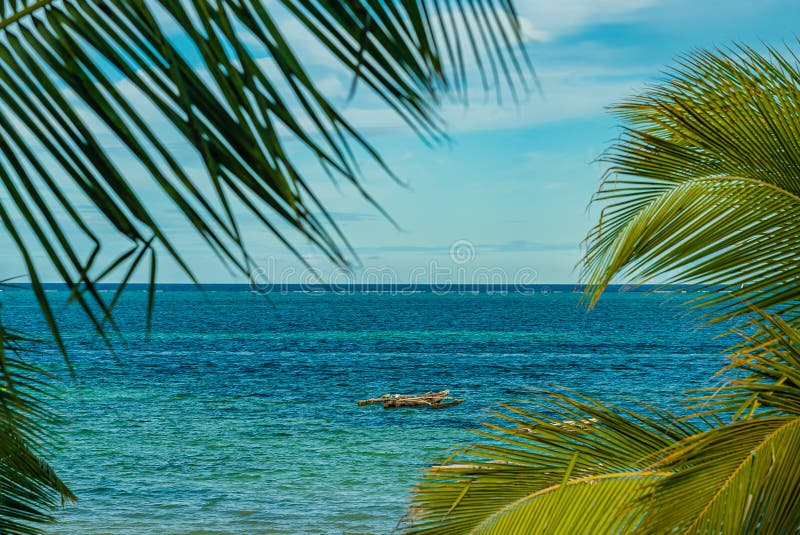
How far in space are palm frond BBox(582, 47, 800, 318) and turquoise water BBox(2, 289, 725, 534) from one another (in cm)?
30

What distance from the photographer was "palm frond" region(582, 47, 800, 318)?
10.5 feet

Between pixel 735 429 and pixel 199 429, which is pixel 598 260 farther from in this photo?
pixel 199 429

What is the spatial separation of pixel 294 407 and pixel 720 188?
30403 mm

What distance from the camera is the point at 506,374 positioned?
42.6m

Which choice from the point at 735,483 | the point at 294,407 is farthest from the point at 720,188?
the point at 294,407

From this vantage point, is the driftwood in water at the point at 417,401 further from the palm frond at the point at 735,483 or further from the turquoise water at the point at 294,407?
the palm frond at the point at 735,483

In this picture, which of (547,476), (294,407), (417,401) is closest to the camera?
(547,476)

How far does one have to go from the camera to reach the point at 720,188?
342cm

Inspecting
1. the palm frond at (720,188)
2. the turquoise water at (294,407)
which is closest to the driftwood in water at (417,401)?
the turquoise water at (294,407)

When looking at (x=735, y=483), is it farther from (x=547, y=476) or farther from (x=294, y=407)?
(x=294, y=407)

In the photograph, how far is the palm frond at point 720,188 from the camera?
10.5ft

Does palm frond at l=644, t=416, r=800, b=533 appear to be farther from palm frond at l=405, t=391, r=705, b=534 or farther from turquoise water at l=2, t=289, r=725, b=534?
turquoise water at l=2, t=289, r=725, b=534

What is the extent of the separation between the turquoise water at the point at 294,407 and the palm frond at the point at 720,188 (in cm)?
30

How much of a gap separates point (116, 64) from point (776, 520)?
2.53m
